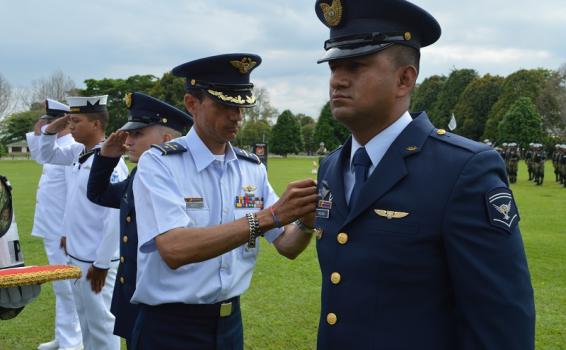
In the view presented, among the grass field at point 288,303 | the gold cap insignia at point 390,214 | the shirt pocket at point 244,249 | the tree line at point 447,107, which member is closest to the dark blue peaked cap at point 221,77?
the shirt pocket at point 244,249

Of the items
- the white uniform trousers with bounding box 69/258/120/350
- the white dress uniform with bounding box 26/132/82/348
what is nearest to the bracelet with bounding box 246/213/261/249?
the white uniform trousers with bounding box 69/258/120/350

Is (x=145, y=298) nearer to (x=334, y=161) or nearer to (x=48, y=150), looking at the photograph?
(x=334, y=161)

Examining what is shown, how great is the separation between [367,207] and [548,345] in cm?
459

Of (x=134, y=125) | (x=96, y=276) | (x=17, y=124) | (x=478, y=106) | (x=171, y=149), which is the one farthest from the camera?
(x=17, y=124)

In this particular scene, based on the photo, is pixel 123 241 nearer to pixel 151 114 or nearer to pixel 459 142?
pixel 151 114

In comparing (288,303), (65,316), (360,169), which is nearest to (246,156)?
(360,169)

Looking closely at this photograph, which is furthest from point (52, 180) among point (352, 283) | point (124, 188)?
point (352, 283)

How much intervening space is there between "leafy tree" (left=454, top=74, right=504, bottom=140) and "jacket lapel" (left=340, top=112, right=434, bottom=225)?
210ft

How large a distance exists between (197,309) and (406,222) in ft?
4.70

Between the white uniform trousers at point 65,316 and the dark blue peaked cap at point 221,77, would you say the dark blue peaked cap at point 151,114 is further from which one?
the white uniform trousers at point 65,316

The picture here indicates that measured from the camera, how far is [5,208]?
2.83m

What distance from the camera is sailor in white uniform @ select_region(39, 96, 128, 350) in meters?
4.79

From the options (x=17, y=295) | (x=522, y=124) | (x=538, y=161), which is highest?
(x=17, y=295)

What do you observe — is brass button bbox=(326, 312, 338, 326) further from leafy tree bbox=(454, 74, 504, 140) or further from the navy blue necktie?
leafy tree bbox=(454, 74, 504, 140)
